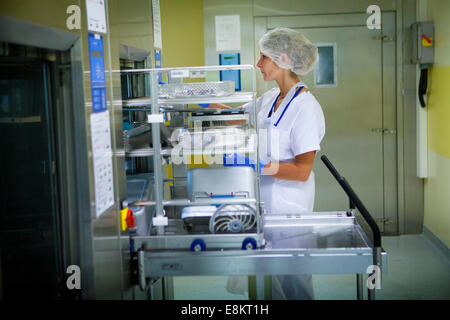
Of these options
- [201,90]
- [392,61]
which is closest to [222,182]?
[201,90]

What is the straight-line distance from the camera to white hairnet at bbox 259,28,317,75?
304 cm

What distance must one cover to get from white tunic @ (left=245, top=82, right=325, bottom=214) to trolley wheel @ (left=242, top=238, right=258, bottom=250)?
0.78 m

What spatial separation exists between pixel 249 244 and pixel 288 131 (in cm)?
94

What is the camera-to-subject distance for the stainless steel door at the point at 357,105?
4.82 meters

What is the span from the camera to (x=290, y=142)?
9.70ft

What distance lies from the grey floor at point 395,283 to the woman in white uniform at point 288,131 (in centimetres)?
75

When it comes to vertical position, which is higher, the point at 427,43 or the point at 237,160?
the point at 427,43

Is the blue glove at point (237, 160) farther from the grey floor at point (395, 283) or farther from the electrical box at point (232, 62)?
the electrical box at point (232, 62)

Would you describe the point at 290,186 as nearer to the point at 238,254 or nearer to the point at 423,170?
the point at 238,254

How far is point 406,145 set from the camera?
4.89 m

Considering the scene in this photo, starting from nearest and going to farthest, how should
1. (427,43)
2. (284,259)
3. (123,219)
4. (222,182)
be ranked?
(284,259) → (123,219) → (222,182) → (427,43)

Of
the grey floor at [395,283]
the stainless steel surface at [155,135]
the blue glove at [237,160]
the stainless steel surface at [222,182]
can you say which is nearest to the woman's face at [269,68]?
the blue glove at [237,160]

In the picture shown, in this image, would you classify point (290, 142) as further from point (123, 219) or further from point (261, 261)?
point (123, 219)

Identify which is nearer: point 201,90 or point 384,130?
point 201,90
